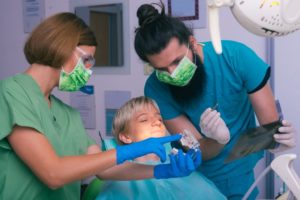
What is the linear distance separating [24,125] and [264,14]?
0.74 m

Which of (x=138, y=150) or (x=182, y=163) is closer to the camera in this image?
(x=138, y=150)

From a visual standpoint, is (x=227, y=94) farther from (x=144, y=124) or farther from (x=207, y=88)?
(x=144, y=124)

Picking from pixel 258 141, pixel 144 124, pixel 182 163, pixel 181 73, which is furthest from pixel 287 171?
pixel 144 124

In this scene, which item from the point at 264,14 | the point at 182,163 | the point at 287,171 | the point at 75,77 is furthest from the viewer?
the point at 75,77

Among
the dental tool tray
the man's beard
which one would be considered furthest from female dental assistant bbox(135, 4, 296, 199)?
the dental tool tray

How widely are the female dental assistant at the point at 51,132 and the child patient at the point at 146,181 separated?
0.11 metres

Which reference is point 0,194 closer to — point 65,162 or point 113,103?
point 65,162

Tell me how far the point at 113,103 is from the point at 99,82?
166 millimetres

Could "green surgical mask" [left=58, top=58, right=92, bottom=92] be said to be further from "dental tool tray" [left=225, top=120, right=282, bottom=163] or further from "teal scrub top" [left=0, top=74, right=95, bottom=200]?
"dental tool tray" [left=225, top=120, right=282, bottom=163]

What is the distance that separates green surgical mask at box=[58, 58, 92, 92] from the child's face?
29 centimetres

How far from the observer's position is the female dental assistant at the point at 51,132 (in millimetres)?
1124

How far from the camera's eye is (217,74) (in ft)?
4.90

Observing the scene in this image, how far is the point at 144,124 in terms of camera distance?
4.99ft

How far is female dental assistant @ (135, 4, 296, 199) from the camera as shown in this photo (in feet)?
4.41
